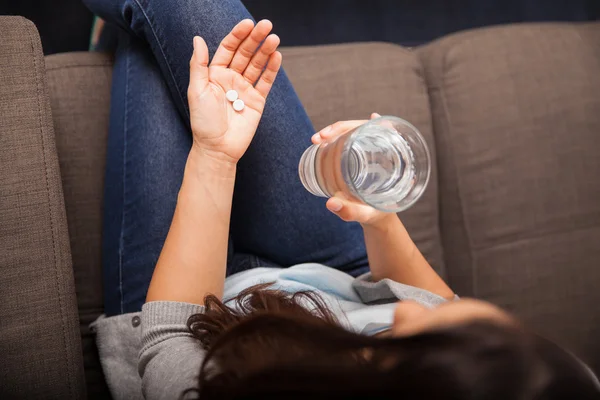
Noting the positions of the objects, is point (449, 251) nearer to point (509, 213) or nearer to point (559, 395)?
point (509, 213)

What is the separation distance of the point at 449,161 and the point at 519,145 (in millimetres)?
161

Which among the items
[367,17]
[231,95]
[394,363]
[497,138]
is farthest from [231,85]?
[367,17]

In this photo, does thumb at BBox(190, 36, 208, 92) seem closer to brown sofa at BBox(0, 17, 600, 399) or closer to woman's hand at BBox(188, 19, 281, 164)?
woman's hand at BBox(188, 19, 281, 164)

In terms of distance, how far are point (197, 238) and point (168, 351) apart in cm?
18

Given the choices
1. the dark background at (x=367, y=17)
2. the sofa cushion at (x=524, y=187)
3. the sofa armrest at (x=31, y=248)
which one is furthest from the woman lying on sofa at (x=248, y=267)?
the dark background at (x=367, y=17)

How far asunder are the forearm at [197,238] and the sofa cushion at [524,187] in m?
0.63

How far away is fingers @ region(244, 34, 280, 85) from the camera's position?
935mm

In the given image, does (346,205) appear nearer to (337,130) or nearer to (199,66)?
(337,130)

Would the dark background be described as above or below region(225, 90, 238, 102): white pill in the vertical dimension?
above

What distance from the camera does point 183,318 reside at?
2.93 feet

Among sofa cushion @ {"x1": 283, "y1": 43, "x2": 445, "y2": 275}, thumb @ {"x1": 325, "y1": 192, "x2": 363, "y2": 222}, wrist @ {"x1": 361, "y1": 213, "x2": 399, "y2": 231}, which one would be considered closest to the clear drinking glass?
thumb @ {"x1": 325, "y1": 192, "x2": 363, "y2": 222}

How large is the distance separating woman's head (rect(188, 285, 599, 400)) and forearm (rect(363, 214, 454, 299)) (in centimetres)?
30

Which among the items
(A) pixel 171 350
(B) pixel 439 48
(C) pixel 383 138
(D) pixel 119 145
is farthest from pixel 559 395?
(B) pixel 439 48

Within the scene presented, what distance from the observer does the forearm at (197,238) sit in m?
0.92
